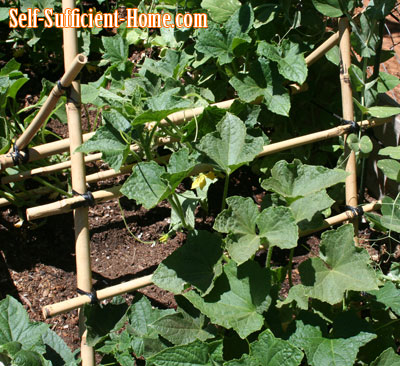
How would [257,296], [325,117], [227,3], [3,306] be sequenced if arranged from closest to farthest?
1. [257,296]
2. [3,306]
3. [227,3]
4. [325,117]

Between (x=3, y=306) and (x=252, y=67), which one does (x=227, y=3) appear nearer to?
(x=252, y=67)

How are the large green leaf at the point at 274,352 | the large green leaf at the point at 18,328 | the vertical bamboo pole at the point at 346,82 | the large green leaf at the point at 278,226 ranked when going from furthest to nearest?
1. the vertical bamboo pole at the point at 346,82
2. the large green leaf at the point at 18,328
3. the large green leaf at the point at 278,226
4. the large green leaf at the point at 274,352

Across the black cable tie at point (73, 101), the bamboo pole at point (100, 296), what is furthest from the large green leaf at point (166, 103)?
the bamboo pole at point (100, 296)

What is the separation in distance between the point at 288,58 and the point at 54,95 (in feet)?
2.67

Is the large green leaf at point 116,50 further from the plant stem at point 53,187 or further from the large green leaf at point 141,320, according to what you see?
the large green leaf at point 141,320

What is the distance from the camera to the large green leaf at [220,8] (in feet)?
7.07

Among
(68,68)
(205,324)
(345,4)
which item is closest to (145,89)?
(68,68)

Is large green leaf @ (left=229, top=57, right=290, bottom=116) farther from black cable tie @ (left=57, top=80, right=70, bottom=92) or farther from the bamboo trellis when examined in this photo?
black cable tie @ (left=57, top=80, right=70, bottom=92)

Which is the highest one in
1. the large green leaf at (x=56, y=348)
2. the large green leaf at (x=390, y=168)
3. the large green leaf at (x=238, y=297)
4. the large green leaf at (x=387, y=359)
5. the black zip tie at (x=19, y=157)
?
the black zip tie at (x=19, y=157)

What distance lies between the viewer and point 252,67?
6.57 feet

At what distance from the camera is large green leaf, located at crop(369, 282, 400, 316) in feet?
5.32

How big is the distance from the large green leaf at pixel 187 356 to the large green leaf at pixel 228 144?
476 mm

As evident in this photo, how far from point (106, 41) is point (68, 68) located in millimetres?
618

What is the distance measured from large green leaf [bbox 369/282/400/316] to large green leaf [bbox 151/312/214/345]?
0.51 meters
